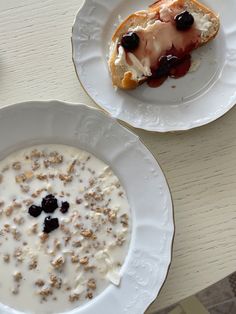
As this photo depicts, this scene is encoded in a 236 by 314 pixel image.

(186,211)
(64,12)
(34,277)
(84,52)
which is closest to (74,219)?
(34,277)

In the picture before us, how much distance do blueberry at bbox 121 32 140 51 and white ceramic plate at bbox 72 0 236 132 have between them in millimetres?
59

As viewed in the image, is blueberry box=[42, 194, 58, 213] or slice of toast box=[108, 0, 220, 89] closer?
blueberry box=[42, 194, 58, 213]

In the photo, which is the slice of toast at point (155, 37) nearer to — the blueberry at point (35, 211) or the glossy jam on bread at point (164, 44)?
the glossy jam on bread at point (164, 44)

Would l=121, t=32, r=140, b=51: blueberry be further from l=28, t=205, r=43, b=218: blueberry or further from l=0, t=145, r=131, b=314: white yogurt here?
l=28, t=205, r=43, b=218: blueberry

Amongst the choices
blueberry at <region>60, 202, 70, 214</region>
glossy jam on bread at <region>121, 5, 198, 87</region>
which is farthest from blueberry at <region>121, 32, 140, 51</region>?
blueberry at <region>60, 202, 70, 214</region>

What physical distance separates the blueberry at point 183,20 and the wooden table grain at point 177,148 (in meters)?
0.23

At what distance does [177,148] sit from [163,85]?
6.1 inches

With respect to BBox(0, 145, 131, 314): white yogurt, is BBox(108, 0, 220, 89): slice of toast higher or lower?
higher

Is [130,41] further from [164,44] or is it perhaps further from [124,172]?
[124,172]

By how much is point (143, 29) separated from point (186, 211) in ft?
1.40

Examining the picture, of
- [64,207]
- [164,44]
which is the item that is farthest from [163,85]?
[64,207]

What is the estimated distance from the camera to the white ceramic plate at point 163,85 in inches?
48.6

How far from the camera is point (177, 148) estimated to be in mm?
1240

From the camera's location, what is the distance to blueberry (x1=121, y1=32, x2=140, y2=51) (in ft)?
4.12
